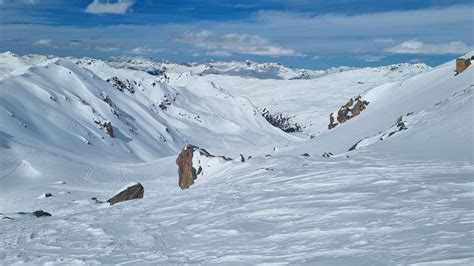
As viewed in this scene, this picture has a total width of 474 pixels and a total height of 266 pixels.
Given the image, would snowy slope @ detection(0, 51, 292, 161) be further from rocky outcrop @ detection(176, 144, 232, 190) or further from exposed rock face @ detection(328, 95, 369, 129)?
rocky outcrop @ detection(176, 144, 232, 190)

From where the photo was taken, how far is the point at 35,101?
118 meters

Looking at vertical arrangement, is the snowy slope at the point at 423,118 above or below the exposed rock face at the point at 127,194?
above

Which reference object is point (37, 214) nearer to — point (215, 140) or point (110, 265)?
point (110, 265)

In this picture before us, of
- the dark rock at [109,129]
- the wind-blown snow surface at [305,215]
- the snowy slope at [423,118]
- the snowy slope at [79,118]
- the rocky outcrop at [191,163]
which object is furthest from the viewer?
the dark rock at [109,129]

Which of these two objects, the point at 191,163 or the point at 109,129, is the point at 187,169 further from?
the point at 109,129

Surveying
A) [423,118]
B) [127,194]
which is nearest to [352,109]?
[423,118]

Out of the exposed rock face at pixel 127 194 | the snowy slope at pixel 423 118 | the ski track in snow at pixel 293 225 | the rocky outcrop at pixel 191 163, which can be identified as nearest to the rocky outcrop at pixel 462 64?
the snowy slope at pixel 423 118

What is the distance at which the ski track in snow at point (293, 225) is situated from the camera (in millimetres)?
10070

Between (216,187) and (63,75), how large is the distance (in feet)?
462

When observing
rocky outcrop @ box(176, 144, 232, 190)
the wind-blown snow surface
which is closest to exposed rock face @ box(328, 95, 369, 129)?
the wind-blown snow surface

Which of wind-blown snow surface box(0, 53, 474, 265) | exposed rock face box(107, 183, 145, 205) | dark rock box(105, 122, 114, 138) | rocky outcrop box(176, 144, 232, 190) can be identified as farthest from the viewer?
dark rock box(105, 122, 114, 138)

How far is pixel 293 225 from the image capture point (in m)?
13.0

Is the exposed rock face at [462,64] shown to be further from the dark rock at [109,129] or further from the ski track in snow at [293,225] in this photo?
the dark rock at [109,129]

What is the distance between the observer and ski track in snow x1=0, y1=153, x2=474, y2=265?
33.0ft
